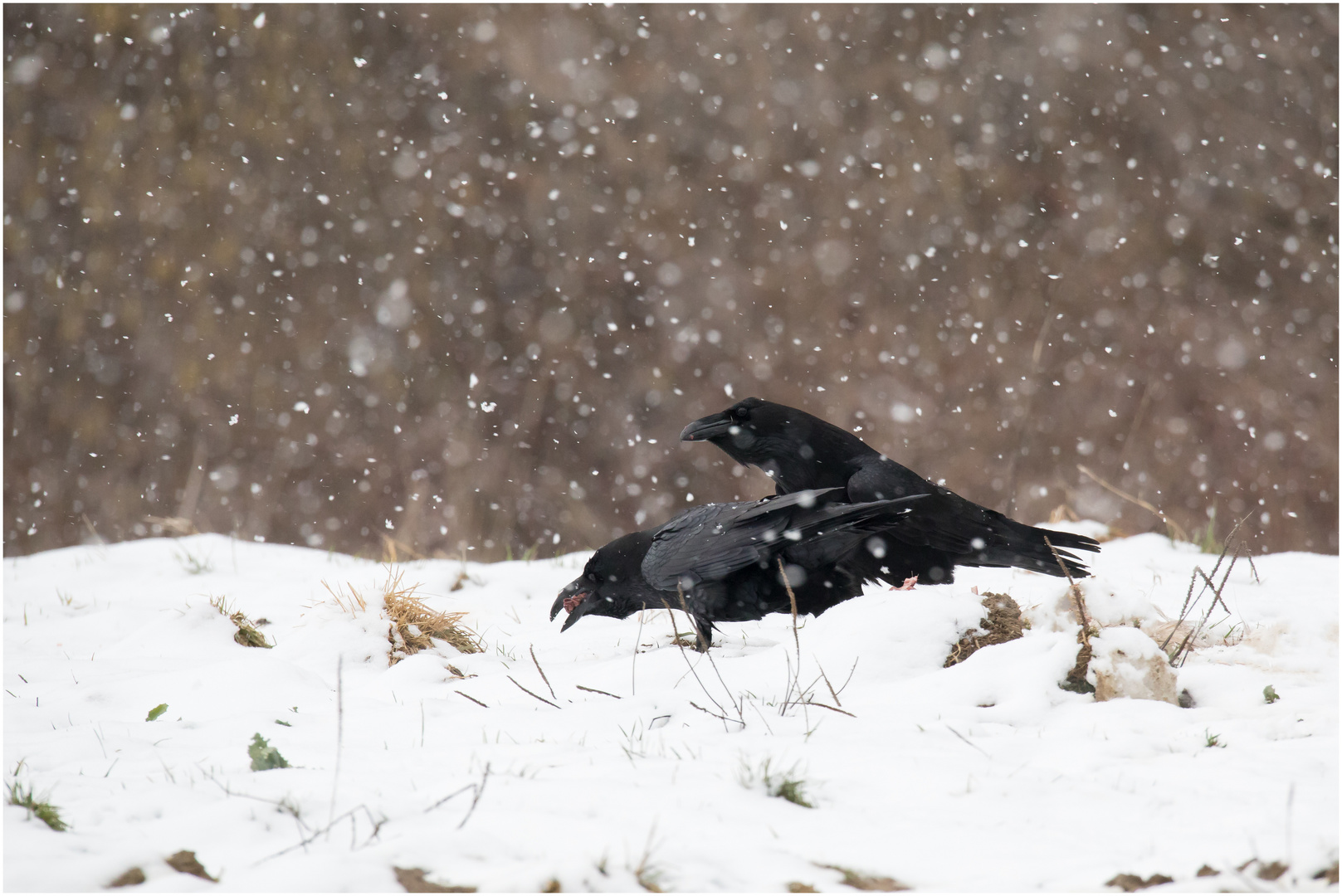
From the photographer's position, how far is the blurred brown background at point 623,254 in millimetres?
10414

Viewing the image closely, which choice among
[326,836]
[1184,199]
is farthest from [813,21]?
[326,836]

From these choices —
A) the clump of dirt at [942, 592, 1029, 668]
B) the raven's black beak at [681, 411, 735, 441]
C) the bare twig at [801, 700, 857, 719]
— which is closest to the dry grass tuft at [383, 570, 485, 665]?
the raven's black beak at [681, 411, 735, 441]

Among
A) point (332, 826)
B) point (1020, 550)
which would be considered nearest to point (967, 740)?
point (332, 826)

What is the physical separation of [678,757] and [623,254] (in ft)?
33.5

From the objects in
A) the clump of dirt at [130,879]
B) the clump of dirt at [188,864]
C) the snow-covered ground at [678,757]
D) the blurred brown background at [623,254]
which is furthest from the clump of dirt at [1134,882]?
the blurred brown background at [623,254]

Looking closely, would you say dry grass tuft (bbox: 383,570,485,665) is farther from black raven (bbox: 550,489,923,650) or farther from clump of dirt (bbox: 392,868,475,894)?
clump of dirt (bbox: 392,868,475,894)

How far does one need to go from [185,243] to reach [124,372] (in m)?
1.86

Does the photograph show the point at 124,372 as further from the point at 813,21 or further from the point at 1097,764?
the point at 1097,764

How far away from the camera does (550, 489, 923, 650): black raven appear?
367 cm

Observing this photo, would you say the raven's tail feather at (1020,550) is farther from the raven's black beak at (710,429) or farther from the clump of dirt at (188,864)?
the clump of dirt at (188,864)

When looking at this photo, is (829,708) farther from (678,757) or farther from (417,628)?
(417,628)

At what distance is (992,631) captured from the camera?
10.5ft

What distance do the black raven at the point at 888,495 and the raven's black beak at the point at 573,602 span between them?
36.2 inches

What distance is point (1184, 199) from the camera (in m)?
10.6
